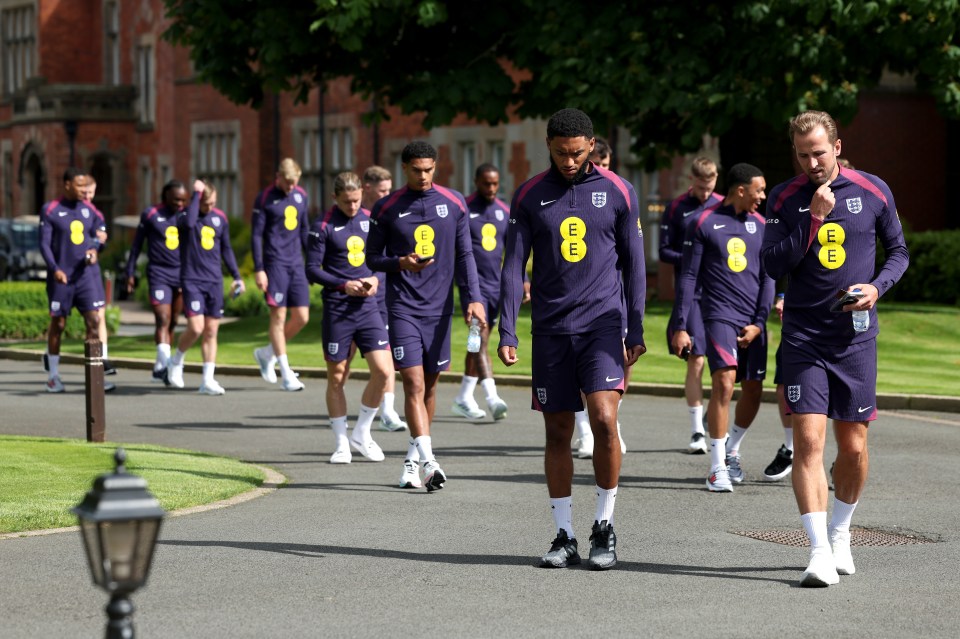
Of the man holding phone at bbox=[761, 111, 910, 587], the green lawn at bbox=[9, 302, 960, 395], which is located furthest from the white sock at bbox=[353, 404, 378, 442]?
the green lawn at bbox=[9, 302, 960, 395]

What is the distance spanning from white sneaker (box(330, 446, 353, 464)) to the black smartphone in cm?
513

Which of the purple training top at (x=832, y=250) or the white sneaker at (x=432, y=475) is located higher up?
the purple training top at (x=832, y=250)

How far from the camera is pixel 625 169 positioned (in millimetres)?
33375

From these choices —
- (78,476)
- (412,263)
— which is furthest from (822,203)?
(78,476)

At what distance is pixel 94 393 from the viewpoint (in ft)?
42.4

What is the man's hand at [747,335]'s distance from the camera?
11047 millimetres

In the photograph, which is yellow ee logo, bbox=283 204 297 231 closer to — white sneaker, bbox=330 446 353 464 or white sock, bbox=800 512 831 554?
white sneaker, bbox=330 446 353 464

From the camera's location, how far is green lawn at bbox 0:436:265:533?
9609mm

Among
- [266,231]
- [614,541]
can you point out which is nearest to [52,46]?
[266,231]

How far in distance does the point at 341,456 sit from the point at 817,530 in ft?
16.6

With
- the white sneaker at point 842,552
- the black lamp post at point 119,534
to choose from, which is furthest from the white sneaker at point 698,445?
the black lamp post at point 119,534

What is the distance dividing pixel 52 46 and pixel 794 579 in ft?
173

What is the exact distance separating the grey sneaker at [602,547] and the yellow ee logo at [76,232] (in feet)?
34.2

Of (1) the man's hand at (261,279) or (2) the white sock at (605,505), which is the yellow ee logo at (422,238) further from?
(1) the man's hand at (261,279)
